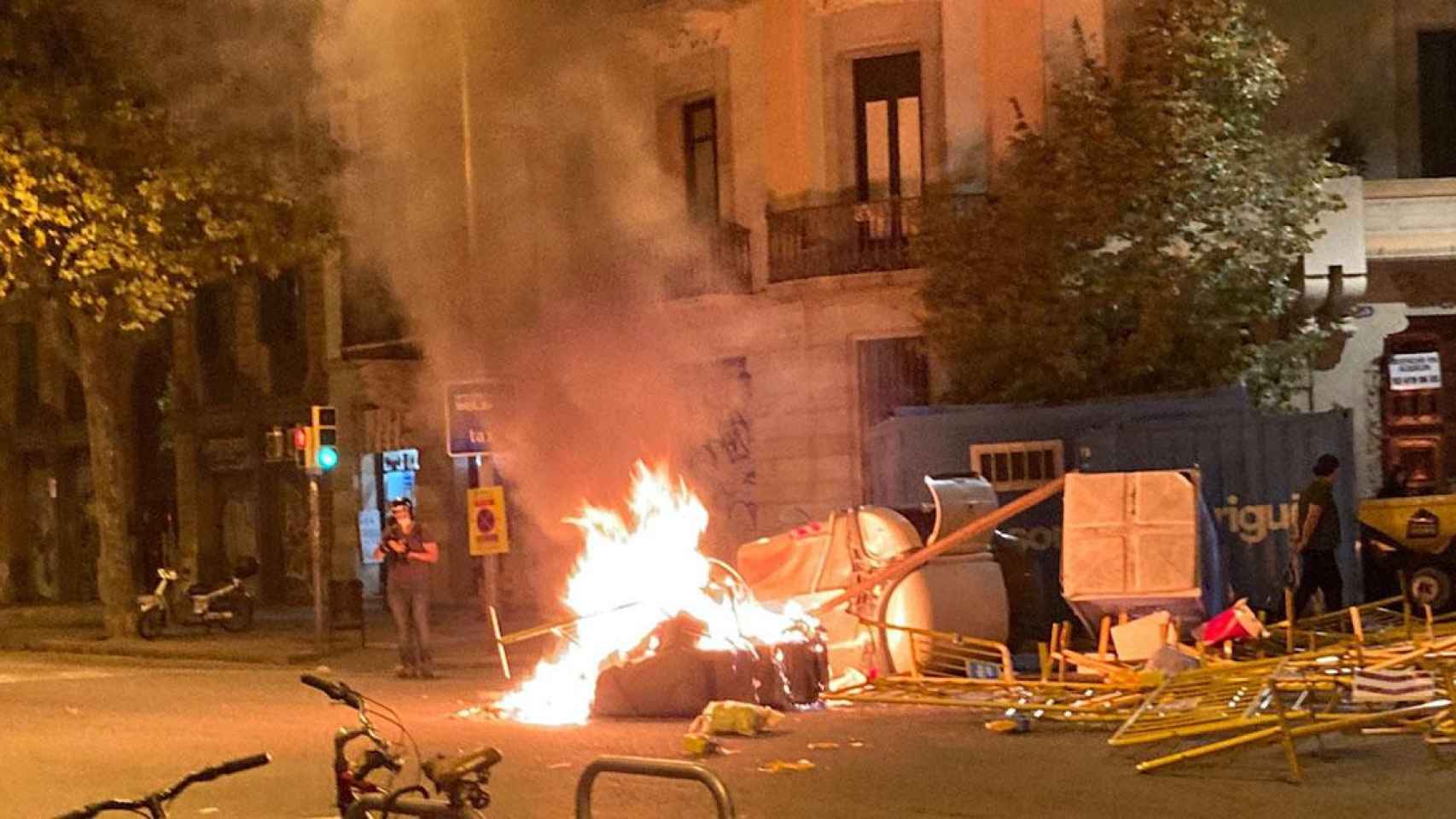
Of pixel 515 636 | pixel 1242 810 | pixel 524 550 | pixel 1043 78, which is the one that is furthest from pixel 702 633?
pixel 524 550

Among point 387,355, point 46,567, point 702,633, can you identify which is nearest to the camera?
point 702,633

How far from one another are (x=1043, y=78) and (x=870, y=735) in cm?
1091

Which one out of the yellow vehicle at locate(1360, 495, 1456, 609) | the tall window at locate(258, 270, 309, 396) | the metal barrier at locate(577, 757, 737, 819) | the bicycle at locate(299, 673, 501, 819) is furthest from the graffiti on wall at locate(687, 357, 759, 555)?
the metal barrier at locate(577, 757, 737, 819)

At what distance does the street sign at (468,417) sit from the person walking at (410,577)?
5.31 feet

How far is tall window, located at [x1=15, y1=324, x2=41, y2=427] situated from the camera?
34844 mm

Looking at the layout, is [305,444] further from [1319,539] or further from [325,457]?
[1319,539]

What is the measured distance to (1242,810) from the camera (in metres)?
8.46

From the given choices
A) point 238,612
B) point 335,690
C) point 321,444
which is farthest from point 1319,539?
point 238,612

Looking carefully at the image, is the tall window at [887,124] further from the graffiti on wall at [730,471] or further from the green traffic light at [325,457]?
the green traffic light at [325,457]

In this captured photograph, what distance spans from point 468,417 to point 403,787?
496 inches

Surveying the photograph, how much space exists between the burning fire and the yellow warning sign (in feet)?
12.4

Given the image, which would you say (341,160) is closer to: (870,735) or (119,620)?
(119,620)

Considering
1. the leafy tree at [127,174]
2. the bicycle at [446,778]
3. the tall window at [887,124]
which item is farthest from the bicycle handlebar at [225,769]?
the tall window at [887,124]

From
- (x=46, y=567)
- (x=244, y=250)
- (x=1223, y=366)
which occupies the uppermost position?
(x=244, y=250)
